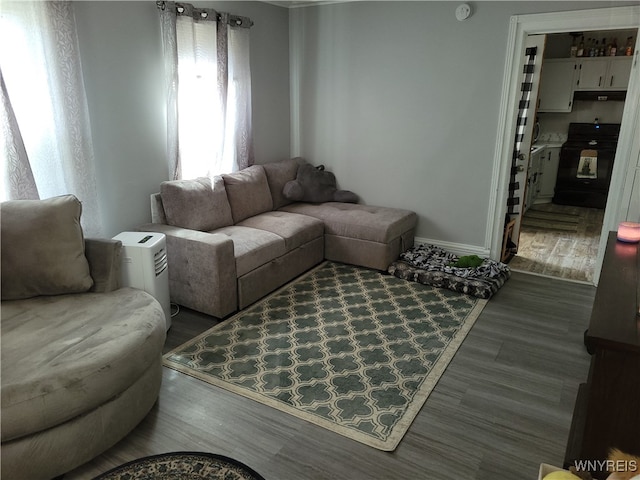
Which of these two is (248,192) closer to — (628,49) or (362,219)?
(362,219)

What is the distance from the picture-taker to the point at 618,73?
617 cm

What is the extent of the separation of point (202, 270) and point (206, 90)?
1.67 meters

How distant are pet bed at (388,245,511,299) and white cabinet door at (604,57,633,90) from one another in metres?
3.94

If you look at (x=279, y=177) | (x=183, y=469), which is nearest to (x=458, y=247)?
(x=279, y=177)

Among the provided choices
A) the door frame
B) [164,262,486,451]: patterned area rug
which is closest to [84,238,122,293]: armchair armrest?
[164,262,486,451]: patterned area rug

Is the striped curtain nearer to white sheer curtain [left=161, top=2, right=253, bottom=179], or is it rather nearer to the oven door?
A: white sheer curtain [left=161, top=2, right=253, bottom=179]

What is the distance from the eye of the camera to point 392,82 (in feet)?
14.5

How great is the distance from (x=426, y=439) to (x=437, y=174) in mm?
2823

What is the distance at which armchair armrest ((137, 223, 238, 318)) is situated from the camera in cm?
309

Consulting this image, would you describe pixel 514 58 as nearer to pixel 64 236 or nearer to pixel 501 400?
pixel 501 400

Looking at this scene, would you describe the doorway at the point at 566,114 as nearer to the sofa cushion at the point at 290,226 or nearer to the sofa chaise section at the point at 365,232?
the sofa chaise section at the point at 365,232

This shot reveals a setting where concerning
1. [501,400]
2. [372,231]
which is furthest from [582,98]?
[501,400]

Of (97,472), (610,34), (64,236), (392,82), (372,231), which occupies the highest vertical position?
(610,34)

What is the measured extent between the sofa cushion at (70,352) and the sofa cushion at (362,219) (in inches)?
82.8
